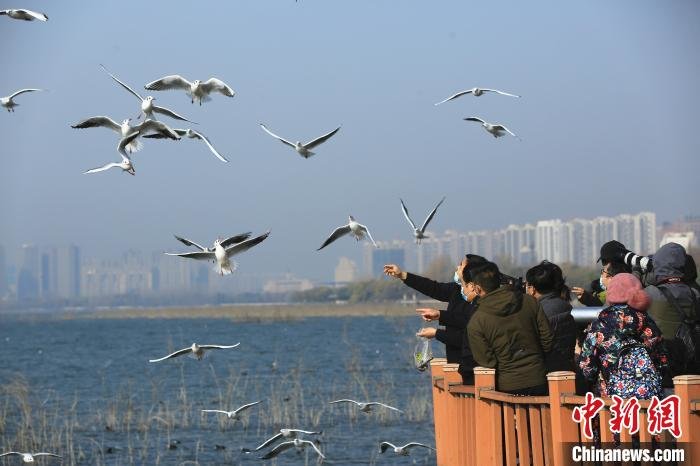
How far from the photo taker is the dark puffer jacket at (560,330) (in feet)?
27.2

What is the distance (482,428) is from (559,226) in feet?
584

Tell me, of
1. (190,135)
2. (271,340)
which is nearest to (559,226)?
(271,340)

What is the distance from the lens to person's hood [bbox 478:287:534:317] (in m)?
7.66

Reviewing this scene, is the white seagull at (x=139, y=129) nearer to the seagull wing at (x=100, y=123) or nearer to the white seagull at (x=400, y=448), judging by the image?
the seagull wing at (x=100, y=123)

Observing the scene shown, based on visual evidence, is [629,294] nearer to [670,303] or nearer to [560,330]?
[670,303]

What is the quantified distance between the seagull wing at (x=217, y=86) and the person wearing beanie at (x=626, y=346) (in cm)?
758

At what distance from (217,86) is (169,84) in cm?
58

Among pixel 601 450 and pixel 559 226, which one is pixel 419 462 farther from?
pixel 559 226

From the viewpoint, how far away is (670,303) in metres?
7.49

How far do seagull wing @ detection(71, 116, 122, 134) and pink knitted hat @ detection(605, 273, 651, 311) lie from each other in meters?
7.41

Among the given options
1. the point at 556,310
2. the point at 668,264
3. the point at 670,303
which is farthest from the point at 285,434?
the point at 670,303

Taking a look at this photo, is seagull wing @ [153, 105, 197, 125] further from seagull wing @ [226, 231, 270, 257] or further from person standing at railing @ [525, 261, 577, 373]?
person standing at railing @ [525, 261, 577, 373]

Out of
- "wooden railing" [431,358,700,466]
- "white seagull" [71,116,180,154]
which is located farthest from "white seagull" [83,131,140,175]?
"wooden railing" [431,358,700,466]

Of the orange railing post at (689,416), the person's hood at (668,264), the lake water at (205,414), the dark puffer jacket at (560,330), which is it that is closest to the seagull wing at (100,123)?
the dark puffer jacket at (560,330)
